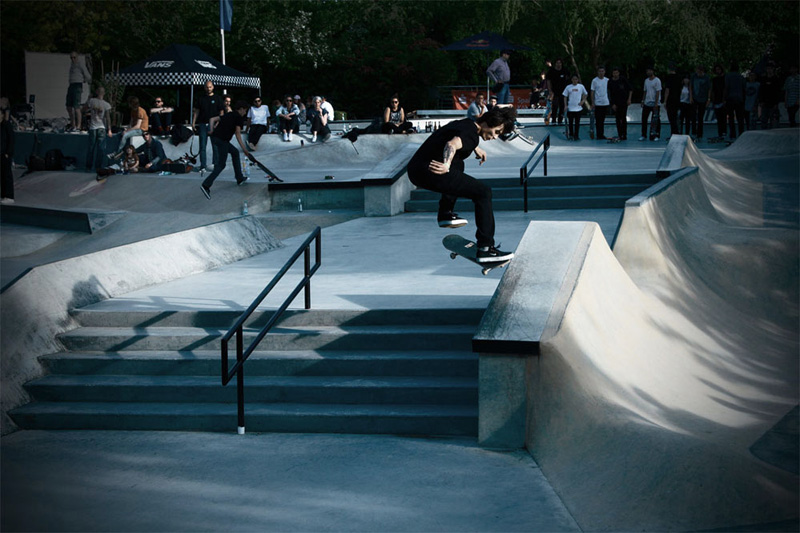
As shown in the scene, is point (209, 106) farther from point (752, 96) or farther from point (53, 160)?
point (752, 96)

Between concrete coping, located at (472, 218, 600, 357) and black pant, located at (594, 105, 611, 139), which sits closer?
A: concrete coping, located at (472, 218, 600, 357)

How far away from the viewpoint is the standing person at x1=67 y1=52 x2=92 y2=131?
22875mm

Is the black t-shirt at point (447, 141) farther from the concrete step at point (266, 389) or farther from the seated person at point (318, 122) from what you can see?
the seated person at point (318, 122)

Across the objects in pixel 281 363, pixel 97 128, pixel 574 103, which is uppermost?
pixel 574 103

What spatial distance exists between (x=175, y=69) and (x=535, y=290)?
19648 millimetres

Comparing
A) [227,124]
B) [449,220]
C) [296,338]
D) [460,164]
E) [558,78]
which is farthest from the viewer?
[558,78]

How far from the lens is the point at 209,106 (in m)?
19.3

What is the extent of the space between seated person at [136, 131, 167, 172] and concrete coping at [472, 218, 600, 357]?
15184 millimetres

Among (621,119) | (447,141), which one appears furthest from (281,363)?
(621,119)

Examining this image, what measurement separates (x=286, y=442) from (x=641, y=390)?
2793mm

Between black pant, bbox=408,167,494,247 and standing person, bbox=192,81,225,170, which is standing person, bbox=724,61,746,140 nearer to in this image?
standing person, bbox=192,81,225,170

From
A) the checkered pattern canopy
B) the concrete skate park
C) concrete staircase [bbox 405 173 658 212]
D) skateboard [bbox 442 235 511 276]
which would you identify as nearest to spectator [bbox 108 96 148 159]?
the checkered pattern canopy

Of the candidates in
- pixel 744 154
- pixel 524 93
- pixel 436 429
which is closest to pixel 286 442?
pixel 436 429

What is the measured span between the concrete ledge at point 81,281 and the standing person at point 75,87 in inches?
515
